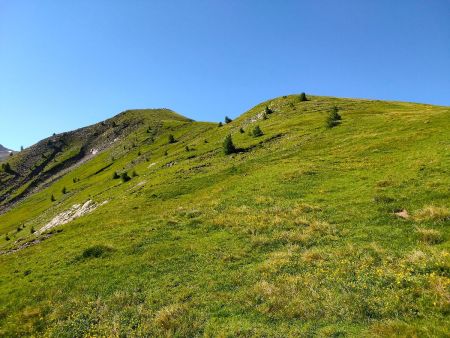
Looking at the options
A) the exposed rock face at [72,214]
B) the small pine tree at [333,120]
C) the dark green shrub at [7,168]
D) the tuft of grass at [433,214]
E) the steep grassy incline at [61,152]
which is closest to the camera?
the tuft of grass at [433,214]

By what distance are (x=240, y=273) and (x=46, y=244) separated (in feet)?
78.0

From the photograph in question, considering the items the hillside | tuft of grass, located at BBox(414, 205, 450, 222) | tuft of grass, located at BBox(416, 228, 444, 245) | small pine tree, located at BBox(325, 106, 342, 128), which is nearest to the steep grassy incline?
small pine tree, located at BBox(325, 106, 342, 128)

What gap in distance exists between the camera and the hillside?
57.2ft

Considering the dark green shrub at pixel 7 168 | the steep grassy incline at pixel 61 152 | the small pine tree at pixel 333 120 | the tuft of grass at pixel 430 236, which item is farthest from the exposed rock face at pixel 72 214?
the dark green shrub at pixel 7 168

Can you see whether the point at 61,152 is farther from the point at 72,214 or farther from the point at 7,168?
the point at 72,214

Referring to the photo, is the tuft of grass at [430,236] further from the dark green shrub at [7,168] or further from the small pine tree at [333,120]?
the dark green shrub at [7,168]

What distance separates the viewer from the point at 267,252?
2508 cm

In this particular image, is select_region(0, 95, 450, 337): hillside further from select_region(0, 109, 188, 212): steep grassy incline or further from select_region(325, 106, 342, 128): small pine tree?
select_region(0, 109, 188, 212): steep grassy incline

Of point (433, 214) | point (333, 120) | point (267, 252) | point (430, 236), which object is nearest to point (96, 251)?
point (267, 252)

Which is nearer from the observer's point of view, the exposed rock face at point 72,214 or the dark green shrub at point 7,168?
the exposed rock face at point 72,214

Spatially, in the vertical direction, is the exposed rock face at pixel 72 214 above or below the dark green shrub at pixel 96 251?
below

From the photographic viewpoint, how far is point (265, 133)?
7012cm

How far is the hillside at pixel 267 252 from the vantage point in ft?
57.2

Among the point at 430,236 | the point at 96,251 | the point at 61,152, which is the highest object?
the point at 61,152
